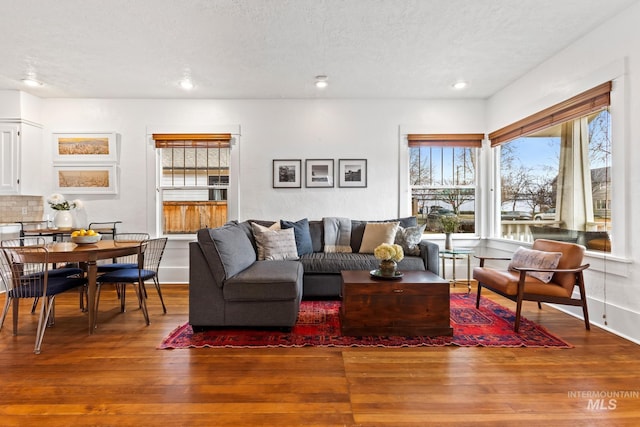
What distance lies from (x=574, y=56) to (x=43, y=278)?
541 centimetres

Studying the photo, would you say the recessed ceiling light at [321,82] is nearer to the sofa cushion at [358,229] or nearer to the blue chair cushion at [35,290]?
the sofa cushion at [358,229]

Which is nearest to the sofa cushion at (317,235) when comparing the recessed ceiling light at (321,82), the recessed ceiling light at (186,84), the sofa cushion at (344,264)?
the sofa cushion at (344,264)

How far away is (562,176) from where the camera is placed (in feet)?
12.4

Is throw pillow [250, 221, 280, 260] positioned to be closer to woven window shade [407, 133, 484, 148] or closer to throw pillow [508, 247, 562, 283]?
woven window shade [407, 133, 484, 148]

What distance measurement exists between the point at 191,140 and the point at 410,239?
11.3 feet

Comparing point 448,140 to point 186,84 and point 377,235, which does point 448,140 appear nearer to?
point 377,235

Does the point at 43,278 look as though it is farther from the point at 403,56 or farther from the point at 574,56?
the point at 574,56

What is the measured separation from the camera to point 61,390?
2.04 m

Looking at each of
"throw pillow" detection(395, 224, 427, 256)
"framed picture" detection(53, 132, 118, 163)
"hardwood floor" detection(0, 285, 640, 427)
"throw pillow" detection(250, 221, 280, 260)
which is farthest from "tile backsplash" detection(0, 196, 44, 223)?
"throw pillow" detection(395, 224, 427, 256)

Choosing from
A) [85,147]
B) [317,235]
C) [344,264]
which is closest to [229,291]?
[344,264]

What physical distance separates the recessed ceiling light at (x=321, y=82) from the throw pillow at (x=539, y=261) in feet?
9.95

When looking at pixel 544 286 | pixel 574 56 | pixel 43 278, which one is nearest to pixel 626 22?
pixel 574 56

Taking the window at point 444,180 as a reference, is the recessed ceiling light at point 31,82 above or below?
above

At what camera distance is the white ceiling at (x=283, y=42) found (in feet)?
9.18
